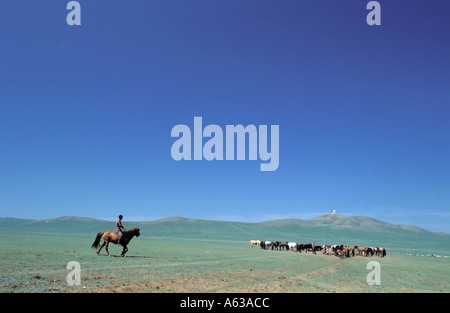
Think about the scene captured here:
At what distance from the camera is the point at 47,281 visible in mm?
12625

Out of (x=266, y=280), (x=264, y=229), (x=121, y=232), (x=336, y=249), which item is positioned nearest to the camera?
(x=266, y=280)

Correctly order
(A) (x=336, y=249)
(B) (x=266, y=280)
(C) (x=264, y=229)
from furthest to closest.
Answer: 1. (C) (x=264, y=229)
2. (A) (x=336, y=249)
3. (B) (x=266, y=280)
